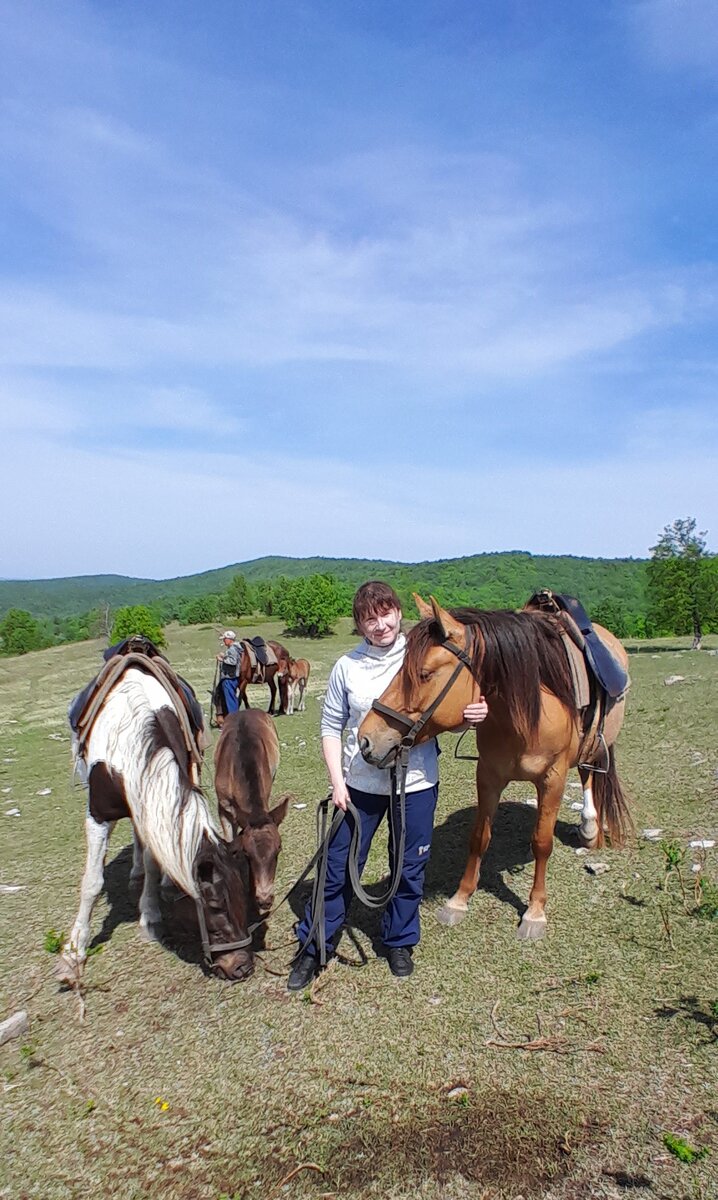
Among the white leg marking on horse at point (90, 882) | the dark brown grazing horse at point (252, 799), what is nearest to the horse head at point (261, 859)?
the dark brown grazing horse at point (252, 799)

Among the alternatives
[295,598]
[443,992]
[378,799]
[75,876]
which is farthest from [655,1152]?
[295,598]

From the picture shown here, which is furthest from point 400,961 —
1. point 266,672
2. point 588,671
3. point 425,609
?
point 266,672

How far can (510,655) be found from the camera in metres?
3.61

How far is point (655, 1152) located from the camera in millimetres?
2453

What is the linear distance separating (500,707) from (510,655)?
0.38m

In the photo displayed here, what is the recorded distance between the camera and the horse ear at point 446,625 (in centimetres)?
329

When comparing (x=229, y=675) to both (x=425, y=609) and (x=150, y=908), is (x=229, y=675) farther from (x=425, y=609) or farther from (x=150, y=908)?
(x=425, y=609)

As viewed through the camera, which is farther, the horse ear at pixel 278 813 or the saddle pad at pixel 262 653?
the saddle pad at pixel 262 653

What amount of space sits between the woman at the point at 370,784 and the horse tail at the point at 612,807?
6.78 feet

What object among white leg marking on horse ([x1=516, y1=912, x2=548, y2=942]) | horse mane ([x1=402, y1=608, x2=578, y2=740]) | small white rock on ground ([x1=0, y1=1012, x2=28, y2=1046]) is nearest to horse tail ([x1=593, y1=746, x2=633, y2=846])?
white leg marking on horse ([x1=516, y1=912, x2=548, y2=942])

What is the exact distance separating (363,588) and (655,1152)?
2.56 metres

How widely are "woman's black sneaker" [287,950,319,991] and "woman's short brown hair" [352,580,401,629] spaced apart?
191cm

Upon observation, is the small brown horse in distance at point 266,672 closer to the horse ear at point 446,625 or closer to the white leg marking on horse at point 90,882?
the white leg marking on horse at point 90,882

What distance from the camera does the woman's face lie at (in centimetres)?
334
